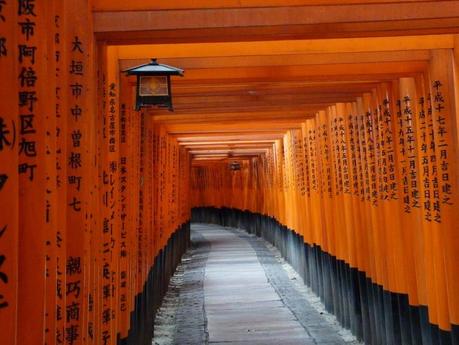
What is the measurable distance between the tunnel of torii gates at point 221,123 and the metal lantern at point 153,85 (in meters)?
0.30

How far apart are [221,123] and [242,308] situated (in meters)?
3.41

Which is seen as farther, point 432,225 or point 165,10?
point 432,225

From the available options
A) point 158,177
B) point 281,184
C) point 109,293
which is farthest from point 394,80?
point 281,184

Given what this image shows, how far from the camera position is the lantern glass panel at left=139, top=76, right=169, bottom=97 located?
4.88m

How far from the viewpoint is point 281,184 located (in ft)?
48.7

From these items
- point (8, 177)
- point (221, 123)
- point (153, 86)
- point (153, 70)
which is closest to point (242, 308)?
point (221, 123)

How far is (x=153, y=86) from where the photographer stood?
16.1 feet

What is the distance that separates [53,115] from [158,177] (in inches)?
289

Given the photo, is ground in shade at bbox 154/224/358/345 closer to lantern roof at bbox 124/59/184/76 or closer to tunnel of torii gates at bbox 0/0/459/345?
tunnel of torii gates at bbox 0/0/459/345

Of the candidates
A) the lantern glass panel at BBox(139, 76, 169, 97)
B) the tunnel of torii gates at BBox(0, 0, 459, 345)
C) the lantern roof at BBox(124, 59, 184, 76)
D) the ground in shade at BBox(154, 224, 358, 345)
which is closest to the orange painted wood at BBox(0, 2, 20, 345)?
the tunnel of torii gates at BBox(0, 0, 459, 345)

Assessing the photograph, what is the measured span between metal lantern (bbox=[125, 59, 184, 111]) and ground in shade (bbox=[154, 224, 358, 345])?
407 centimetres

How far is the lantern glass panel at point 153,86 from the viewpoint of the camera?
488cm

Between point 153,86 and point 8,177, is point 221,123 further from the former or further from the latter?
point 8,177

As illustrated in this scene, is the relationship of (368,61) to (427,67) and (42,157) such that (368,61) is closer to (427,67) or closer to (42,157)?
(427,67)
